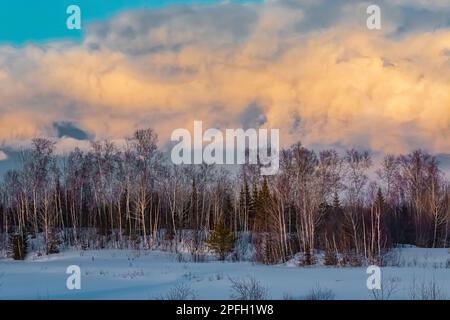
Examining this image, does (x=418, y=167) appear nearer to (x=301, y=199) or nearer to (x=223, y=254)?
(x=301, y=199)

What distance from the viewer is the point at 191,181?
59.8m

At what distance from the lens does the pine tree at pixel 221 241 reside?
40.8 meters

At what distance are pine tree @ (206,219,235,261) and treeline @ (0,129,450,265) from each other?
1676 millimetres

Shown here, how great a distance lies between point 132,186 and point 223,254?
18.5 metres

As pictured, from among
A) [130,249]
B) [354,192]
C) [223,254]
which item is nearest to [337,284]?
[223,254]

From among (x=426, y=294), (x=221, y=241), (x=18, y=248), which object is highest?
(x=426, y=294)

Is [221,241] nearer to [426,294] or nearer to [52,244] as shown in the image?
[52,244]

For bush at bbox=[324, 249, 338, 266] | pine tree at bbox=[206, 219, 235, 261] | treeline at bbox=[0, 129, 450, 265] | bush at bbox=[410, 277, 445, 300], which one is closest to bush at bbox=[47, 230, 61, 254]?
treeline at bbox=[0, 129, 450, 265]

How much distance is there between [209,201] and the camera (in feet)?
193

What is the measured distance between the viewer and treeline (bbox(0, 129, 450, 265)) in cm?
4066

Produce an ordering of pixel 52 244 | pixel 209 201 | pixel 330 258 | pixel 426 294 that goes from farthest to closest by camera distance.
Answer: pixel 209 201, pixel 52 244, pixel 330 258, pixel 426 294

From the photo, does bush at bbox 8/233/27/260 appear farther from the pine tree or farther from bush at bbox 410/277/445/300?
bush at bbox 410/277/445/300

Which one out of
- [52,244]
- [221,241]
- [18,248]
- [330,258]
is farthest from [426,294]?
[52,244]

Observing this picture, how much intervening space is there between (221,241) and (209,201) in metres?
18.0
